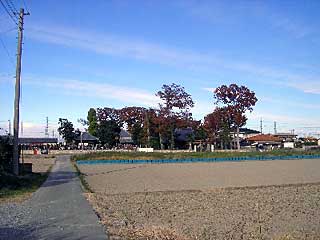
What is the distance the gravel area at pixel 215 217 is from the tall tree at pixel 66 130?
83.1 meters

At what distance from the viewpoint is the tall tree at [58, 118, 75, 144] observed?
96.7 meters

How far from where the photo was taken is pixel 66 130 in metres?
97.3

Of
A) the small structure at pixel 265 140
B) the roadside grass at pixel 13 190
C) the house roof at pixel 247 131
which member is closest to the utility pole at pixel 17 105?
the roadside grass at pixel 13 190

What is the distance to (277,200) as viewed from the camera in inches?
589

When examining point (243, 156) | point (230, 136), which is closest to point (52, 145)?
point (230, 136)

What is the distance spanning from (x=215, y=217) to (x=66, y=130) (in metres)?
89.5

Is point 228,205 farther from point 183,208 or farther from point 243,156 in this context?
point 243,156

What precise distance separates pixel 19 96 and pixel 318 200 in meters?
16.2

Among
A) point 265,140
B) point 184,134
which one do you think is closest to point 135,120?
point 184,134

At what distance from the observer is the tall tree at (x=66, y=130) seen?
317ft

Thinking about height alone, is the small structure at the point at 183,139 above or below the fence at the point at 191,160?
above

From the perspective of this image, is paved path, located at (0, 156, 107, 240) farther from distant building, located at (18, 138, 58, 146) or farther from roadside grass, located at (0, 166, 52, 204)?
distant building, located at (18, 138, 58, 146)

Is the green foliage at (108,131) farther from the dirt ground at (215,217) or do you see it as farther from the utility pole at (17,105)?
the dirt ground at (215,217)

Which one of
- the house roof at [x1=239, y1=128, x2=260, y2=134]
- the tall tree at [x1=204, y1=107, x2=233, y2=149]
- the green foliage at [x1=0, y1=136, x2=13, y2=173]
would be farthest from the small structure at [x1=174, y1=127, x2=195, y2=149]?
the green foliage at [x1=0, y1=136, x2=13, y2=173]
